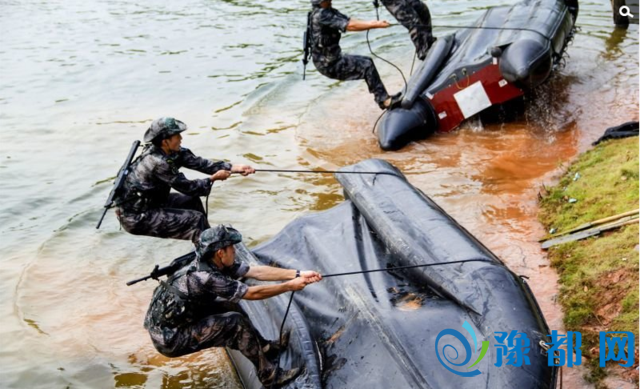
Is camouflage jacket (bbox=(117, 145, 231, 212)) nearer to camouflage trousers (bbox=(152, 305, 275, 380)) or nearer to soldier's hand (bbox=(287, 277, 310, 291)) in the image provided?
camouflage trousers (bbox=(152, 305, 275, 380))

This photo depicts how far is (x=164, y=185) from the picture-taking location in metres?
7.69

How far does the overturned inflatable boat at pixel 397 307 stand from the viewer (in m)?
4.80

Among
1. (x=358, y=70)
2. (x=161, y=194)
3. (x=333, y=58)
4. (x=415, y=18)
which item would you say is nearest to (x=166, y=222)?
(x=161, y=194)

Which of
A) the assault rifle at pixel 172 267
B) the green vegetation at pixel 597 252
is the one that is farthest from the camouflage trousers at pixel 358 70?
the assault rifle at pixel 172 267

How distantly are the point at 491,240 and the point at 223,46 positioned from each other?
11.0 m

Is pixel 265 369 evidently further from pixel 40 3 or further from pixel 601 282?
pixel 40 3

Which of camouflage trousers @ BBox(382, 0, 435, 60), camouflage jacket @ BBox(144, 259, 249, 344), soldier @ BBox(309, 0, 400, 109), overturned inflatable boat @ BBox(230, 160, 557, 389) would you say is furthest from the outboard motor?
camouflage jacket @ BBox(144, 259, 249, 344)

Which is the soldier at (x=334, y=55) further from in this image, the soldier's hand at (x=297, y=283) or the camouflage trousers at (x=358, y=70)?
the soldier's hand at (x=297, y=283)

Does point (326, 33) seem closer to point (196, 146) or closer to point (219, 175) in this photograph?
point (196, 146)

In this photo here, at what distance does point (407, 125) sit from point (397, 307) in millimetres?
6233

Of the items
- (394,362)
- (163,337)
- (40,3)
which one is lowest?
(40,3)

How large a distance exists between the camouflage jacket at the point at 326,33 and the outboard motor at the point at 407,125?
1.31m

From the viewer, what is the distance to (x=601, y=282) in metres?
6.55

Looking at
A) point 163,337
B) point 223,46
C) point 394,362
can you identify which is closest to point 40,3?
point 223,46
